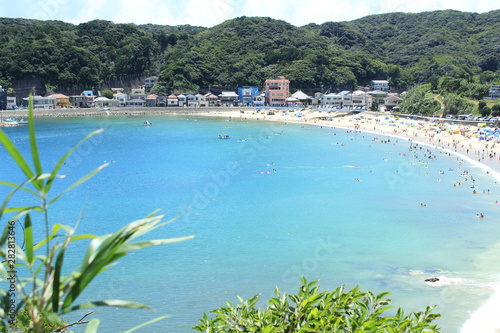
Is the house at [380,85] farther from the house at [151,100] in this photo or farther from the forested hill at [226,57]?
the house at [151,100]

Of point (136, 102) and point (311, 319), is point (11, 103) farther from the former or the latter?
point (311, 319)

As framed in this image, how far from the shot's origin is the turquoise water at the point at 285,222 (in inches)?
567

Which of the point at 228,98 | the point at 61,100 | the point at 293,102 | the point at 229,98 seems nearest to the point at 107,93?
the point at 61,100

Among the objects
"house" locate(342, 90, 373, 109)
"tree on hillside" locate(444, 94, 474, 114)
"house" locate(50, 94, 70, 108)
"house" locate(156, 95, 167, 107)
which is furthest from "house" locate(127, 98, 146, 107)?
"tree on hillside" locate(444, 94, 474, 114)

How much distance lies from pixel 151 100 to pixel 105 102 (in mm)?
7798

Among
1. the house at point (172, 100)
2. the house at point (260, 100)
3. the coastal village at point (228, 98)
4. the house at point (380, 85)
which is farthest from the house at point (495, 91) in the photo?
the house at point (172, 100)

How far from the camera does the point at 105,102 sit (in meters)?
82.8

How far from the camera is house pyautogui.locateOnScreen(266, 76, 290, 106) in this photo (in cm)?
7981

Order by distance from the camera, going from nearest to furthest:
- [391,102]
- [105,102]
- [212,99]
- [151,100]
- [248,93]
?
[391,102] < [105,102] < [248,93] < [212,99] < [151,100]

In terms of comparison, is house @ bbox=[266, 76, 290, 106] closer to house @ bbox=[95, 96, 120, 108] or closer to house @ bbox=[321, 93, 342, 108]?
house @ bbox=[321, 93, 342, 108]

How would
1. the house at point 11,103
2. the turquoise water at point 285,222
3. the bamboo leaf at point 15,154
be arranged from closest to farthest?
the bamboo leaf at point 15,154 < the turquoise water at point 285,222 < the house at point 11,103

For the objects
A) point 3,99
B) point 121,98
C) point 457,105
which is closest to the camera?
Answer: point 457,105

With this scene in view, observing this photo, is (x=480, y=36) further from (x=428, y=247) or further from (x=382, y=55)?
(x=428, y=247)

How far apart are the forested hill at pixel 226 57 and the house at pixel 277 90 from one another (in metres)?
4.14
